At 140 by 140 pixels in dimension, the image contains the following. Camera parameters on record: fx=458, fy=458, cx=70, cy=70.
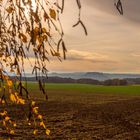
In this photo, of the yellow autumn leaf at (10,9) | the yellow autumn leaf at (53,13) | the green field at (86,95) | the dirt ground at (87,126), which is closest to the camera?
the yellow autumn leaf at (53,13)

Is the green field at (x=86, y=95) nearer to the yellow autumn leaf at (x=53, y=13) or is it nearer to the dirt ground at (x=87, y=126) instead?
the dirt ground at (x=87, y=126)

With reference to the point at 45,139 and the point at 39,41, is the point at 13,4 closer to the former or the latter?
the point at 39,41

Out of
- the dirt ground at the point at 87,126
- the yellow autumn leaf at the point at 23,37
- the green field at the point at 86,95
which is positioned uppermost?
the yellow autumn leaf at the point at 23,37

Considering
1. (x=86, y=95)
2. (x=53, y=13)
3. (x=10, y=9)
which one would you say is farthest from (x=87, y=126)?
(x=86, y=95)

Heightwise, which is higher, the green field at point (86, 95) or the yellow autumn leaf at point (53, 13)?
the yellow autumn leaf at point (53, 13)

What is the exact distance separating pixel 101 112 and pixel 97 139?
1038 cm

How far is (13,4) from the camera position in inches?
150

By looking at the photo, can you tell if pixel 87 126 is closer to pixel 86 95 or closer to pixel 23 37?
pixel 23 37

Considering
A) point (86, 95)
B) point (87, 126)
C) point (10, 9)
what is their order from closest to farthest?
point (10, 9) < point (87, 126) < point (86, 95)

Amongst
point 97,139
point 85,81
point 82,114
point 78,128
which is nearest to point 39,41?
point 97,139

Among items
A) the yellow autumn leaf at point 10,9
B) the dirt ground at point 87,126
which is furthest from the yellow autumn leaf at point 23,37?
the dirt ground at point 87,126

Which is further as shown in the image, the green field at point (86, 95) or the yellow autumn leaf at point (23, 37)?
the green field at point (86, 95)

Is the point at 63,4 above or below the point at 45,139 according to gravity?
above

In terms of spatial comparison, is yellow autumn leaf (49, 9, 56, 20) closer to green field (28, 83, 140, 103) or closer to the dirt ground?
the dirt ground
